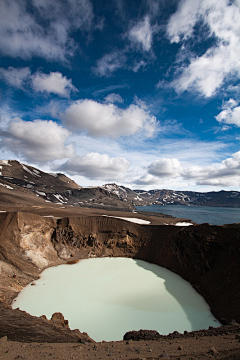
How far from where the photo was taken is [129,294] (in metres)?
15.4

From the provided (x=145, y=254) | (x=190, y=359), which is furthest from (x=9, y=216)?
(x=190, y=359)

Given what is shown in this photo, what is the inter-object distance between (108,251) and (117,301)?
12512 millimetres

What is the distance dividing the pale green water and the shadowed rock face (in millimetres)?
1345

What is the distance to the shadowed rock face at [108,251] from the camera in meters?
12.6

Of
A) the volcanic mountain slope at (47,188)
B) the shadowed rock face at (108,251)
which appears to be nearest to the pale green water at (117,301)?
the shadowed rock face at (108,251)

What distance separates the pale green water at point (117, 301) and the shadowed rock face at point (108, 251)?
→ 4.41 ft

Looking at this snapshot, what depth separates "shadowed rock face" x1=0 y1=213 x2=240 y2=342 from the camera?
41.3 ft

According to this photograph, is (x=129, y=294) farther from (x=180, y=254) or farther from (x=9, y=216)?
(x=9, y=216)

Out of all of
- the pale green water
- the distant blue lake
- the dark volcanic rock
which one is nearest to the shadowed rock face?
the pale green water

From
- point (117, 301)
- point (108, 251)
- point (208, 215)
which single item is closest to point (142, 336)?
point (117, 301)

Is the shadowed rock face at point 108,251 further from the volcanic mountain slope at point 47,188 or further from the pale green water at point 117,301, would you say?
the volcanic mountain slope at point 47,188

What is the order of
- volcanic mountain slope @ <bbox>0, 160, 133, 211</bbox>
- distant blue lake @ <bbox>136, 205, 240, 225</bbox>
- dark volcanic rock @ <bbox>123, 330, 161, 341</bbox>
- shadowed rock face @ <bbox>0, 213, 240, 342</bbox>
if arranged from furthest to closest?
volcanic mountain slope @ <bbox>0, 160, 133, 211</bbox>, distant blue lake @ <bbox>136, 205, 240, 225</bbox>, shadowed rock face @ <bbox>0, 213, 240, 342</bbox>, dark volcanic rock @ <bbox>123, 330, 161, 341</bbox>

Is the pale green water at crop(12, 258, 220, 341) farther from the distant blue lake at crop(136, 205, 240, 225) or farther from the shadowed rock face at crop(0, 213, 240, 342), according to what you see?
the distant blue lake at crop(136, 205, 240, 225)

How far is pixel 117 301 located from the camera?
47.6 feet
